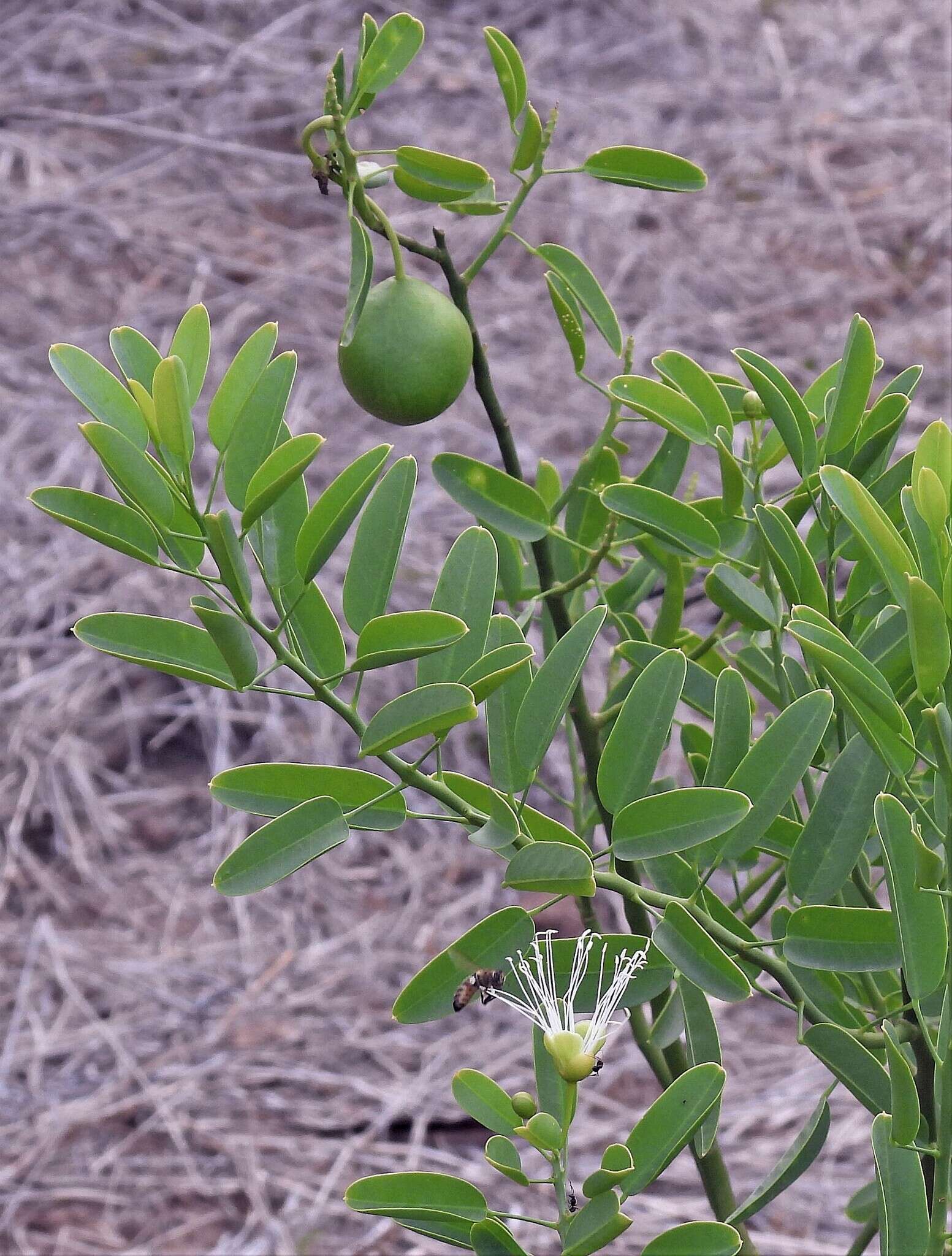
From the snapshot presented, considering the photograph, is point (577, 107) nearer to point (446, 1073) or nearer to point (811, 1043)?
point (446, 1073)

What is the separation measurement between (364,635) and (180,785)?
144 cm

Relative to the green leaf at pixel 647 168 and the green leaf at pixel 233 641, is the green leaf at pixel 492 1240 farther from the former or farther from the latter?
the green leaf at pixel 647 168

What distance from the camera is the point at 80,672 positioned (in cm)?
183

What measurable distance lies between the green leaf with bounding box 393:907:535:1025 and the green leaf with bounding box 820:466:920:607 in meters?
0.16

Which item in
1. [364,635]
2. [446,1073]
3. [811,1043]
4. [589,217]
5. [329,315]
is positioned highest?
[589,217]

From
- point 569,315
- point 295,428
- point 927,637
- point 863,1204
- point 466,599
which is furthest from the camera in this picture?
point 295,428

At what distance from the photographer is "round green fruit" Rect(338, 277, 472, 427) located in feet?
1.70

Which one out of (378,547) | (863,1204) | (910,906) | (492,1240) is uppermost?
(378,547)

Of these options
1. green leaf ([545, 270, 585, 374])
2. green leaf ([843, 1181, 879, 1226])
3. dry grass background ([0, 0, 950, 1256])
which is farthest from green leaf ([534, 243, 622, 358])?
dry grass background ([0, 0, 950, 1256])

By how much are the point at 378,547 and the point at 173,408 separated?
0.09m

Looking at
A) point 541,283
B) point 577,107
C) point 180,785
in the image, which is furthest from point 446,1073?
point 577,107

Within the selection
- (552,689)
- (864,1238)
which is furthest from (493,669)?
(864,1238)

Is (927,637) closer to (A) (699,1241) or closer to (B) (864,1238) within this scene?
(A) (699,1241)

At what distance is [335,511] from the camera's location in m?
0.44
